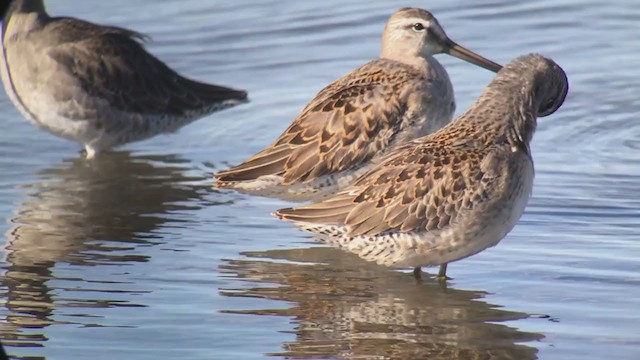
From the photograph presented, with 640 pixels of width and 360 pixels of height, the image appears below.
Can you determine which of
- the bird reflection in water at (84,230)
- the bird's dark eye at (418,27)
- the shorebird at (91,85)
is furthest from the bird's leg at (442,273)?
the shorebird at (91,85)

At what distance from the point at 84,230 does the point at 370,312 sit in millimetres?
2305

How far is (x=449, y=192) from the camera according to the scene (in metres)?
6.89

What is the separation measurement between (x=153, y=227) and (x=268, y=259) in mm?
1045

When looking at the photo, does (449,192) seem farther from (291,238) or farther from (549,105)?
(291,238)

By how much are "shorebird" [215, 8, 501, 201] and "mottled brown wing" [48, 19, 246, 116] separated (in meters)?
2.49

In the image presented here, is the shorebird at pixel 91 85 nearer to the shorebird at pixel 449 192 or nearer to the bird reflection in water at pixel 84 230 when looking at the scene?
the bird reflection in water at pixel 84 230

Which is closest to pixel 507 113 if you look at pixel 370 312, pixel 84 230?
pixel 370 312

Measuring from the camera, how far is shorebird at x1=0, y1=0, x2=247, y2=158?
10.4m

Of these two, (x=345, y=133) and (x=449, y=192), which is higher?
(x=345, y=133)

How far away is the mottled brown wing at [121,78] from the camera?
10.6 m

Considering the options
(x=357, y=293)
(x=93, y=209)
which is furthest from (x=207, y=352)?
(x=93, y=209)

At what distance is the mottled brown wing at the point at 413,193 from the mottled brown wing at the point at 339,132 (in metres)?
0.93

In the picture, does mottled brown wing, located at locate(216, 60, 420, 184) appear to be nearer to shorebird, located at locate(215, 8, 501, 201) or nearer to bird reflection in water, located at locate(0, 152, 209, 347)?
shorebird, located at locate(215, 8, 501, 201)

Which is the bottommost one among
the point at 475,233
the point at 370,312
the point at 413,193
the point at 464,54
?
the point at 370,312
